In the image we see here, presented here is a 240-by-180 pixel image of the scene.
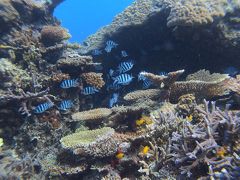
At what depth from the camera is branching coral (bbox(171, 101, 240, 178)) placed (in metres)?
3.93

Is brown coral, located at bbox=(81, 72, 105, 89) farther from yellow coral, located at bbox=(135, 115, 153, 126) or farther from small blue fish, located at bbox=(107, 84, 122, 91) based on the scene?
yellow coral, located at bbox=(135, 115, 153, 126)

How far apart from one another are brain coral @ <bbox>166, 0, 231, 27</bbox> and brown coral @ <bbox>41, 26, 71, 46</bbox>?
3231 millimetres

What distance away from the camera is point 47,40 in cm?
848

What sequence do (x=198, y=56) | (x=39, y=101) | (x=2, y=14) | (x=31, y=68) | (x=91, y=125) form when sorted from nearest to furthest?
(x=91, y=125) < (x=39, y=101) < (x=31, y=68) < (x=2, y=14) < (x=198, y=56)

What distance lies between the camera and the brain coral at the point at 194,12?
295 inches

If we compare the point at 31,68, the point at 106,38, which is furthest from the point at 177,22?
the point at 31,68

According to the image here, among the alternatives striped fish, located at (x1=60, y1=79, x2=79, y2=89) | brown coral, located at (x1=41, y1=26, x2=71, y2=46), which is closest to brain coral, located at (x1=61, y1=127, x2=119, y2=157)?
striped fish, located at (x1=60, y1=79, x2=79, y2=89)

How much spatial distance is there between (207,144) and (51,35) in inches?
236

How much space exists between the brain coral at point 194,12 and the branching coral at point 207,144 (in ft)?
12.3

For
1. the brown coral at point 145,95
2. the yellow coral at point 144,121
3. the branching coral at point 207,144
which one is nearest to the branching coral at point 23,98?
the brown coral at point 145,95

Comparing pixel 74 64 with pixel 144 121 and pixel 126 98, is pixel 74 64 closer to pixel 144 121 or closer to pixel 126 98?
pixel 126 98

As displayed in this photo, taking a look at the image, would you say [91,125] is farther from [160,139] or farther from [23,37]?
[23,37]

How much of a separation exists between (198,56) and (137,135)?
4.50 meters

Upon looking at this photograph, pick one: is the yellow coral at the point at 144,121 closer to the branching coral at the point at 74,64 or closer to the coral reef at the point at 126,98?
the coral reef at the point at 126,98
